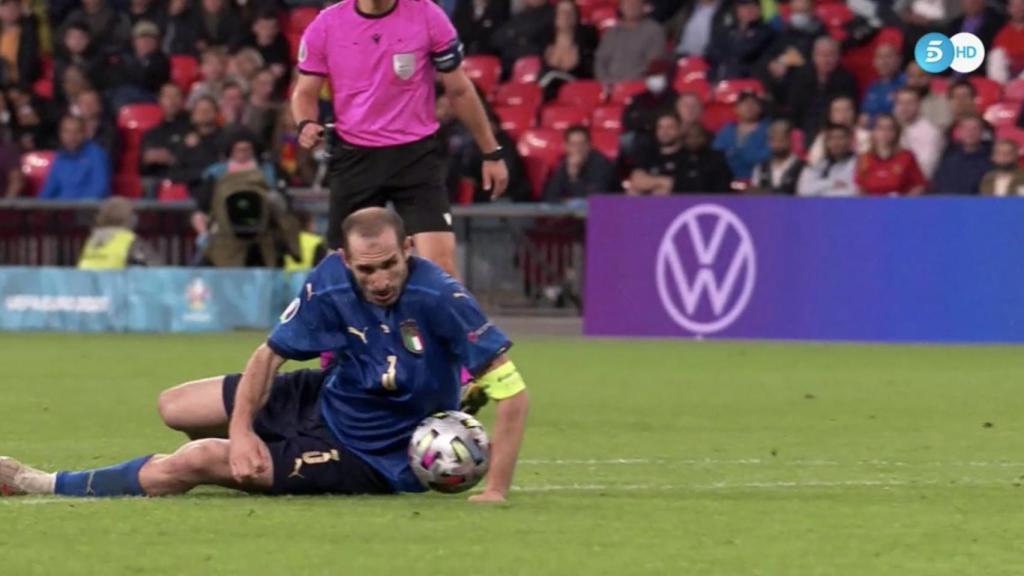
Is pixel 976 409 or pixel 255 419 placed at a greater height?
pixel 255 419

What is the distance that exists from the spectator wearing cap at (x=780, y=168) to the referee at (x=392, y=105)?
8.99 meters

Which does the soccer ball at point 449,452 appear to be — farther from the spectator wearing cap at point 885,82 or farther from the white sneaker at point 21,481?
the spectator wearing cap at point 885,82

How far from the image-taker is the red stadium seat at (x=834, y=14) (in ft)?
74.6

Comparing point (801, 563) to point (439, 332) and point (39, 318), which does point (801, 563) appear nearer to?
point (439, 332)

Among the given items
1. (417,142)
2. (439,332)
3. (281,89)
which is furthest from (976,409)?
(281,89)

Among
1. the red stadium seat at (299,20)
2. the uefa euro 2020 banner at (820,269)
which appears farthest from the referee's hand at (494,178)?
the red stadium seat at (299,20)

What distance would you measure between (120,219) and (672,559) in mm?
15278

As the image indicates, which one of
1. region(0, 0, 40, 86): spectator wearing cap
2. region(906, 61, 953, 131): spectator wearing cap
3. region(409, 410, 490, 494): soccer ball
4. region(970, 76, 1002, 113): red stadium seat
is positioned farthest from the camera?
region(0, 0, 40, 86): spectator wearing cap

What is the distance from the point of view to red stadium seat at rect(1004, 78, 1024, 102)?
20.6 metres

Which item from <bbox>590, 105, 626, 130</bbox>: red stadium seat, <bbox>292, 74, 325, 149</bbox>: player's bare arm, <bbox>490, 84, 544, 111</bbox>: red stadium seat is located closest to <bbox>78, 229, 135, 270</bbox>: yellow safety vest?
<bbox>490, 84, 544, 111</bbox>: red stadium seat

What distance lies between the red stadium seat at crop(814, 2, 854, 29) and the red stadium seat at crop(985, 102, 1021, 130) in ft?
7.64

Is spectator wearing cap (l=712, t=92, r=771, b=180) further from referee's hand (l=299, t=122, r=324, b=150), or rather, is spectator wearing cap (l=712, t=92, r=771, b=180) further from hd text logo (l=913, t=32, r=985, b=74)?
referee's hand (l=299, t=122, r=324, b=150)

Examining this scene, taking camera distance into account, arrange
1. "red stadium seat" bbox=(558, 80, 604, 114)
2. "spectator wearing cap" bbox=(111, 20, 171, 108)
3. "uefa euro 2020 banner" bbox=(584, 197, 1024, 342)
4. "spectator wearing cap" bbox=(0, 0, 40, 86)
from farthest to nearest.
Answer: "spectator wearing cap" bbox=(0, 0, 40, 86)
"spectator wearing cap" bbox=(111, 20, 171, 108)
"red stadium seat" bbox=(558, 80, 604, 114)
"uefa euro 2020 banner" bbox=(584, 197, 1024, 342)

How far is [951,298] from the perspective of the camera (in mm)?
18688
